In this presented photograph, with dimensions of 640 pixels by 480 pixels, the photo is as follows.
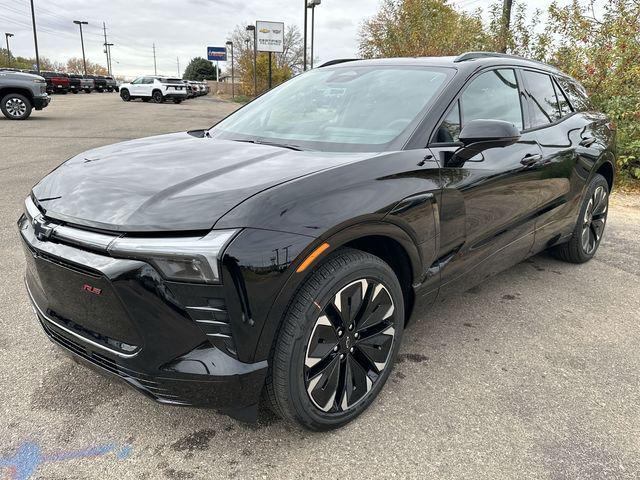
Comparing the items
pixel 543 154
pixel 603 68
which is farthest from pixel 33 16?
pixel 543 154

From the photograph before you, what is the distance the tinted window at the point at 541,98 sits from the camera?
3.46 meters

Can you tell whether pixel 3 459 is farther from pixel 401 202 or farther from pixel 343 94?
pixel 343 94

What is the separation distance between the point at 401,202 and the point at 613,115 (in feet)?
25.9

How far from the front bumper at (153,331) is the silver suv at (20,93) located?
49.6 feet

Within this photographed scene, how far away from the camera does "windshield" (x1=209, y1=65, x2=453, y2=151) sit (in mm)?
2631

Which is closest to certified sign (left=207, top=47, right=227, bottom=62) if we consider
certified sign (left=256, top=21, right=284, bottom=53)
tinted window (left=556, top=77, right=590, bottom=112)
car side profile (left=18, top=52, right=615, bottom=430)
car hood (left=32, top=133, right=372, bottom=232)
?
certified sign (left=256, top=21, right=284, bottom=53)

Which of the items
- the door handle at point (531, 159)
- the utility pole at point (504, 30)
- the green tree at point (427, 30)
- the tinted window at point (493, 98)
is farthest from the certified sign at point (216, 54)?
the door handle at point (531, 159)

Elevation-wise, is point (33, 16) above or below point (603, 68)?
above

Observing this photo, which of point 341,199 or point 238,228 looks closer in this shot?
point 238,228

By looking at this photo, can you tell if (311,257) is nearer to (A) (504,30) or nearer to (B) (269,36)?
(A) (504,30)

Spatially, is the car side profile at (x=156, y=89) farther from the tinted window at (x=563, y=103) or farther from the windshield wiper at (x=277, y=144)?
the windshield wiper at (x=277, y=144)

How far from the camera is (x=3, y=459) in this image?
79.7 inches

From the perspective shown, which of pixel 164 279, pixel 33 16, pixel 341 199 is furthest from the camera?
pixel 33 16

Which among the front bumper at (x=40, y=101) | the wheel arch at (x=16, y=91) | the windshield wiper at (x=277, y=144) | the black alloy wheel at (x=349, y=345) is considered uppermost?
the wheel arch at (x=16, y=91)
